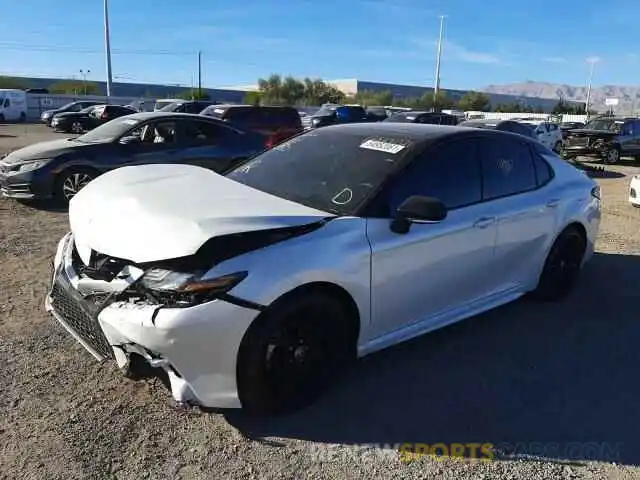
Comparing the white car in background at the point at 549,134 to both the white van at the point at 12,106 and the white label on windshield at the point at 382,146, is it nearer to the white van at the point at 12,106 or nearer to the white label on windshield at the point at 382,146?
the white label on windshield at the point at 382,146

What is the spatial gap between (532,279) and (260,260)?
2761 mm

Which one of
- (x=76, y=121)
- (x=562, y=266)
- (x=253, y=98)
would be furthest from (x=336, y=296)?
(x=253, y=98)

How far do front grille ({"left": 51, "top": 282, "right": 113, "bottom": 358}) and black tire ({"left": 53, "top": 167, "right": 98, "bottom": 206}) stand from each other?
536 centimetres

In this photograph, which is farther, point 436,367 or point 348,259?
point 436,367

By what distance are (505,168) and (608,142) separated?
16604 mm

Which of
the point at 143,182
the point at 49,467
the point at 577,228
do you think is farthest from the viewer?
the point at 577,228

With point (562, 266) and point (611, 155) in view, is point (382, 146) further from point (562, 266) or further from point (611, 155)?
point (611, 155)

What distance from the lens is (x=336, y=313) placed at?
10.3ft

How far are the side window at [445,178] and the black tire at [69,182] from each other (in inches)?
240

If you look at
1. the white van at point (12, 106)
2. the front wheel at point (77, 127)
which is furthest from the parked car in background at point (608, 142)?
the white van at point (12, 106)

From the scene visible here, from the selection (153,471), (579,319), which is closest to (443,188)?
(579,319)

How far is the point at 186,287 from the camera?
2.66 m

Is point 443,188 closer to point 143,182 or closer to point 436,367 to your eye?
point 436,367

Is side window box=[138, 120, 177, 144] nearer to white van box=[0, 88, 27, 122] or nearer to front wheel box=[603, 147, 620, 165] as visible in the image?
front wheel box=[603, 147, 620, 165]
